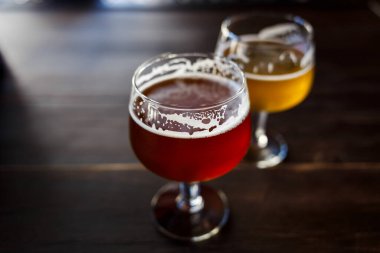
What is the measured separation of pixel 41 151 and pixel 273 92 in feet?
1.70

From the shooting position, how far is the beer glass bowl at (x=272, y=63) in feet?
2.97

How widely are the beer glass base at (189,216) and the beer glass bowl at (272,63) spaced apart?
136 mm

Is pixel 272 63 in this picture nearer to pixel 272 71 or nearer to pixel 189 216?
pixel 272 71

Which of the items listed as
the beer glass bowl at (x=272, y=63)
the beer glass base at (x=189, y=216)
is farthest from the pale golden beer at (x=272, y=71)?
the beer glass base at (x=189, y=216)

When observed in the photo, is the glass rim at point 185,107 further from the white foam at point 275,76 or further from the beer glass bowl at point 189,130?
the white foam at point 275,76

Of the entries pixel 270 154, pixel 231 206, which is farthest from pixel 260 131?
pixel 231 206

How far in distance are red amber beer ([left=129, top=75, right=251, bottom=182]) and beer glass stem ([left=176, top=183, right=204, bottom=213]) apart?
13cm

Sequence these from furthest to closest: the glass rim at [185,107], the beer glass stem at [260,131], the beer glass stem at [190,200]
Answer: the beer glass stem at [260,131] → the beer glass stem at [190,200] → the glass rim at [185,107]

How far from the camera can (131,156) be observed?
956 mm

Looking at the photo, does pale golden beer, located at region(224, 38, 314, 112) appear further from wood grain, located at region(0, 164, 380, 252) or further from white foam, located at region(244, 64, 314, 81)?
wood grain, located at region(0, 164, 380, 252)

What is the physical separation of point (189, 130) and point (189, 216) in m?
0.27

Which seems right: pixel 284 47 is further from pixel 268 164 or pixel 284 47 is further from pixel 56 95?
pixel 56 95

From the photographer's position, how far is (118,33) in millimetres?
1416

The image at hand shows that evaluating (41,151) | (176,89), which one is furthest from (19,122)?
(176,89)
